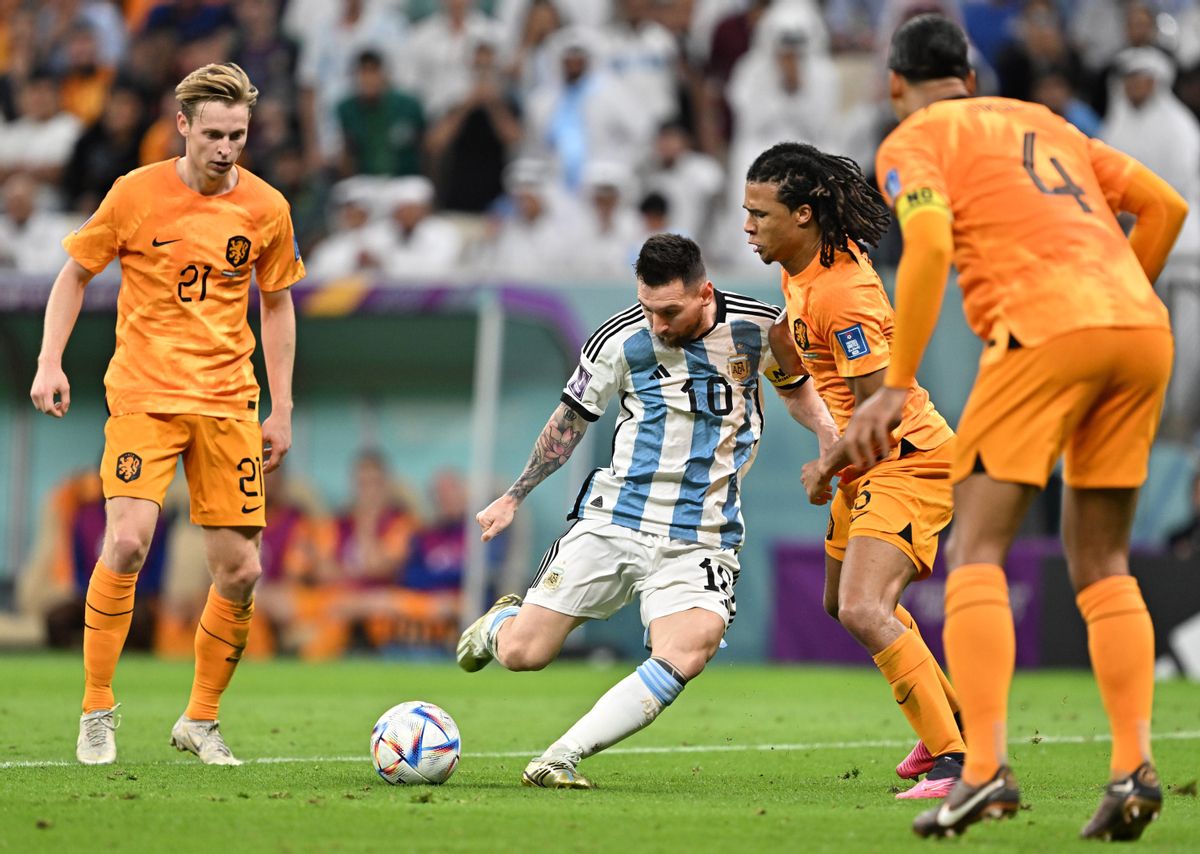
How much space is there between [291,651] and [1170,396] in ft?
26.2

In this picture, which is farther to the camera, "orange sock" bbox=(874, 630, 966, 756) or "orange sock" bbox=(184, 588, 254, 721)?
"orange sock" bbox=(184, 588, 254, 721)

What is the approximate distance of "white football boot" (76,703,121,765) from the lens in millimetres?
7020

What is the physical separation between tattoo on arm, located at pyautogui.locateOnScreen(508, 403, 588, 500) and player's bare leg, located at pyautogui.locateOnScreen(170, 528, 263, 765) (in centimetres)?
116

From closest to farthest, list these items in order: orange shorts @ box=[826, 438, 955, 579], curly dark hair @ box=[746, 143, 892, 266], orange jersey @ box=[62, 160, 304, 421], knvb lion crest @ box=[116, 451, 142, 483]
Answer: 1. orange shorts @ box=[826, 438, 955, 579]
2. curly dark hair @ box=[746, 143, 892, 266]
3. knvb lion crest @ box=[116, 451, 142, 483]
4. orange jersey @ box=[62, 160, 304, 421]

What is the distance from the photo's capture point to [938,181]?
16.6ft

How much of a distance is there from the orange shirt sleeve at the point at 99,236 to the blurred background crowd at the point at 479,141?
27.5 ft

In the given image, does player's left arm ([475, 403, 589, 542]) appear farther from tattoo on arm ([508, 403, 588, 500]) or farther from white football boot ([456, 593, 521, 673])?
white football boot ([456, 593, 521, 673])

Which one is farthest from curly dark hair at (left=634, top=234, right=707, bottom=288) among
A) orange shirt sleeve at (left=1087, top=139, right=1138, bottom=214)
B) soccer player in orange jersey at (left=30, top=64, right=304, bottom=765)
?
soccer player in orange jersey at (left=30, top=64, right=304, bottom=765)

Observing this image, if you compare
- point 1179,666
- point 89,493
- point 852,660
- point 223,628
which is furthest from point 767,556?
point 223,628

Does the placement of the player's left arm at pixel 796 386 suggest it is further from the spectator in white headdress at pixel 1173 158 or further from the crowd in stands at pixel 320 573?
the crowd in stands at pixel 320 573

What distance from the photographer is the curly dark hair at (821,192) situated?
657 cm

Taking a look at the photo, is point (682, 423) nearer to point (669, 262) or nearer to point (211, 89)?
point (669, 262)

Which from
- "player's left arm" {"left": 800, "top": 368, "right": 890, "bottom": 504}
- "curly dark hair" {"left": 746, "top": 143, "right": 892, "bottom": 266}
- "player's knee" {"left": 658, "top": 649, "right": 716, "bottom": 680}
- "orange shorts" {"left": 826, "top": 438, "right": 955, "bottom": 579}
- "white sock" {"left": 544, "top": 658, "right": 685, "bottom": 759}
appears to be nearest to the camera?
"player's left arm" {"left": 800, "top": 368, "right": 890, "bottom": 504}

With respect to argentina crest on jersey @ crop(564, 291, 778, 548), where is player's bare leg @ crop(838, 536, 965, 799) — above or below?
below
